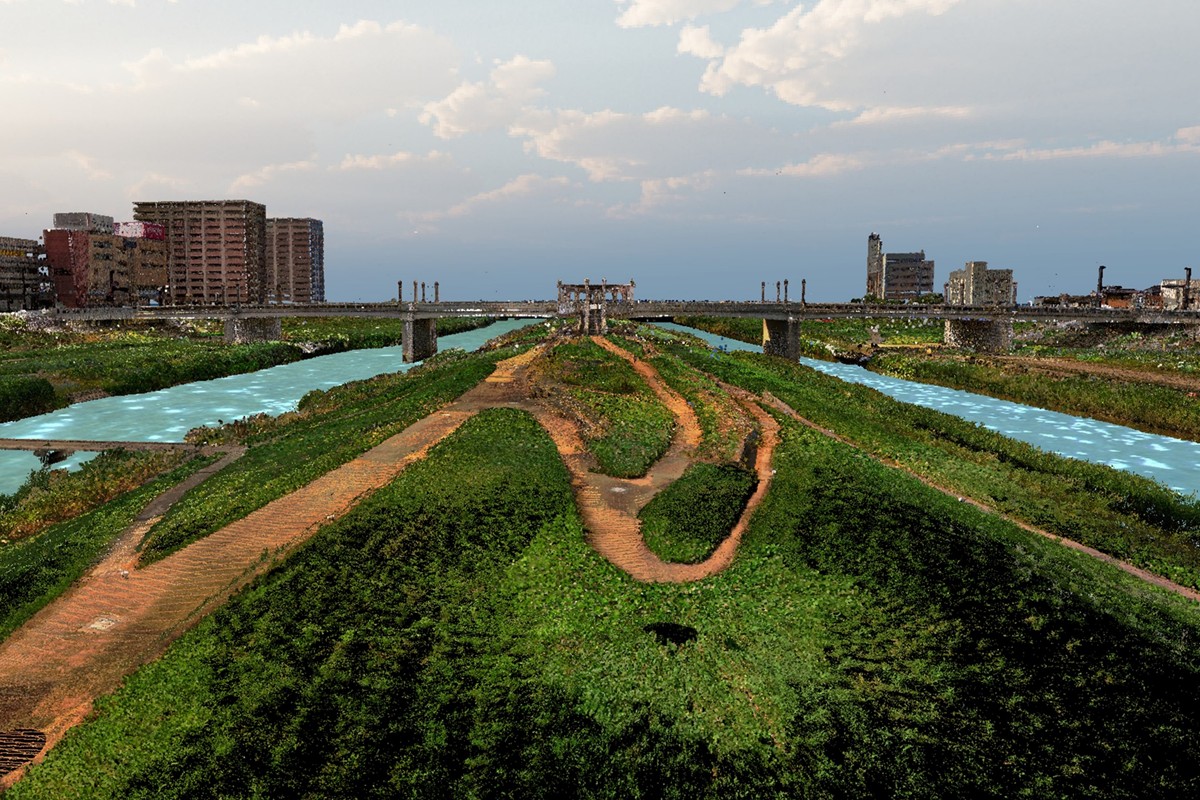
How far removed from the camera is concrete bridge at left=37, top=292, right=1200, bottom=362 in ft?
357

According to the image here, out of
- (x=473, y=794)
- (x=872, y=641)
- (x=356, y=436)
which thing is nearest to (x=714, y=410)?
(x=356, y=436)

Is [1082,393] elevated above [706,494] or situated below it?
above

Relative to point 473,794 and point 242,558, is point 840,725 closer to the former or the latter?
point 473,794

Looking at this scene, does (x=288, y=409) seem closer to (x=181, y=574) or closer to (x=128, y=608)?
(x=181, y=574)

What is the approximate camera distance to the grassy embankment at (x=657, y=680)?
48.7 ft

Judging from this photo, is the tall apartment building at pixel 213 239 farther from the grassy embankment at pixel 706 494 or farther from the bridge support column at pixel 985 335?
the grassy embankment at pixel 706 494

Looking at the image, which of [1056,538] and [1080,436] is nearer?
[1056,538]

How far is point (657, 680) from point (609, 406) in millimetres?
32407

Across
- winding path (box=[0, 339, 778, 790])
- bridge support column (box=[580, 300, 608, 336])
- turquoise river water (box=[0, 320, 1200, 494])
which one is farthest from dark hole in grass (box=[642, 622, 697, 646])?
bridge support column (box=[580, 300, 608, 336])

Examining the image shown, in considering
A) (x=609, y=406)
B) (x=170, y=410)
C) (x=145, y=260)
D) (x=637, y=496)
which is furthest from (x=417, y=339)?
(x=637, y=496)

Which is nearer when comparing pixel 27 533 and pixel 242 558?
pixel 242 558

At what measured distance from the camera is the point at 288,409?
6912 centimetres

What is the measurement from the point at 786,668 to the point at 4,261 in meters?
165

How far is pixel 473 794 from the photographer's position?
47.0ft
